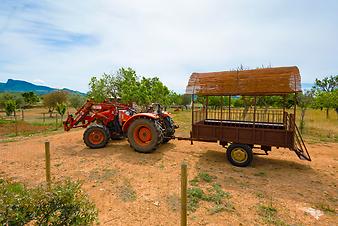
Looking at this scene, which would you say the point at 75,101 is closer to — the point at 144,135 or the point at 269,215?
the point at 144,135

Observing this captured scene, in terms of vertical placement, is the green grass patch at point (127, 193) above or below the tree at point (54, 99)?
below

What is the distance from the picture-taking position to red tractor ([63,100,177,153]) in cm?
791

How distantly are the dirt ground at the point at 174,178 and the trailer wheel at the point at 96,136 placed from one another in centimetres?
37

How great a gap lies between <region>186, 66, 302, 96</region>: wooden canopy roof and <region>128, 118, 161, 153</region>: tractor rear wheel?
1.79m

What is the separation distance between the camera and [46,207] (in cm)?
256

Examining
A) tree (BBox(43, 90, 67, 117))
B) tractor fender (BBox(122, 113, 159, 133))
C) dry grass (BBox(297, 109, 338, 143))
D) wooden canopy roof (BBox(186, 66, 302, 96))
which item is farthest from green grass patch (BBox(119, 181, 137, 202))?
tree (BBox(43, 90, 67, 117))

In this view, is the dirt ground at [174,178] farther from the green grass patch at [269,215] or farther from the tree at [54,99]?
the tree at [54,99]

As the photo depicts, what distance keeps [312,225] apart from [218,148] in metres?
5.13

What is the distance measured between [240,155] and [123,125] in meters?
4.30

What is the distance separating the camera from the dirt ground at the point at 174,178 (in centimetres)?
411

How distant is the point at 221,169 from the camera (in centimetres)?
658

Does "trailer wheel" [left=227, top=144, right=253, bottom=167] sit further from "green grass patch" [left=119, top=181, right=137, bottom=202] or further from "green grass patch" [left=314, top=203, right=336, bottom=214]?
"green grass patch" [left=119, top=181, right=137, bottom=202]

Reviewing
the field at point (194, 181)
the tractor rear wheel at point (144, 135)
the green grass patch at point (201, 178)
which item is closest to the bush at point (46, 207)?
the field at point (194, 181)

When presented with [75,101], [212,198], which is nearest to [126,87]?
[212,198]
